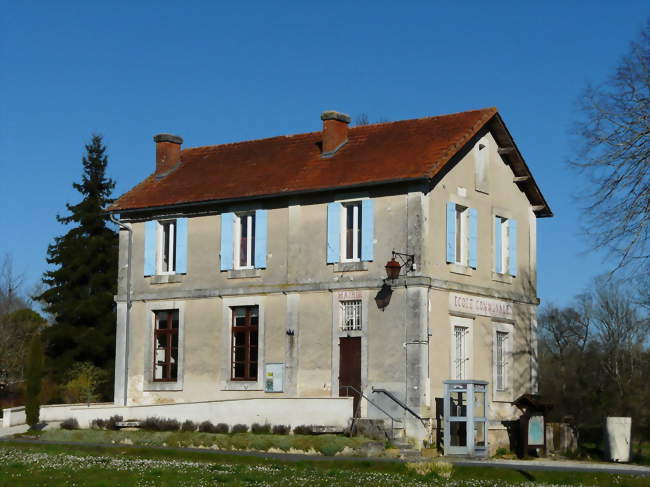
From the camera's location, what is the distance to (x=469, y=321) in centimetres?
2853

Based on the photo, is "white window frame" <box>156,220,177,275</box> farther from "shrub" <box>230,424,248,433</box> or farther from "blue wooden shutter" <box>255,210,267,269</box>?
"shrub" <box>230,424,248,433</box>

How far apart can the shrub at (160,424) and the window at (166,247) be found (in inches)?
198

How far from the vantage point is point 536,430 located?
2778cm

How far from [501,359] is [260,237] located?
7.72 metres

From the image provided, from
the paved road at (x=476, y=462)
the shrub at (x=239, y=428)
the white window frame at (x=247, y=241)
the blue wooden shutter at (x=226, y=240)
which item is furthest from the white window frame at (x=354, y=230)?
the paved road at (x=476, y=462)

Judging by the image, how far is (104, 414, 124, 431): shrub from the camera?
1139 inches

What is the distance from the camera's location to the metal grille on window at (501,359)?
29.9 meters

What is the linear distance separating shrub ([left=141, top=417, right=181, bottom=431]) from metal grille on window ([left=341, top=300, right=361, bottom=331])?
17.0 feet

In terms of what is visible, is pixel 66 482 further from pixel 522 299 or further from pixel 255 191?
pixel 522 299

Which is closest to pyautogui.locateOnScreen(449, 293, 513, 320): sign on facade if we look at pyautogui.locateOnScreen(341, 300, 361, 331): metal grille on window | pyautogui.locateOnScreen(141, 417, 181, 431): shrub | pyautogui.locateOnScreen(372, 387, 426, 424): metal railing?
pyautogui.locateOnScreen(341, 300, 361, 331): metal grille on window

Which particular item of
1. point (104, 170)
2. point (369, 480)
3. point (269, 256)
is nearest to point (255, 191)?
point (269, 256)

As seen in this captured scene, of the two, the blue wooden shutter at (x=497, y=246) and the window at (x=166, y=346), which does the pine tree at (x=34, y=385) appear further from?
the blue wooden shutter at (x=497, y=246)

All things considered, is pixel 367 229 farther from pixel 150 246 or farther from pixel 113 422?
pixel 113 422

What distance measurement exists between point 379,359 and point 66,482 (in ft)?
38.1
